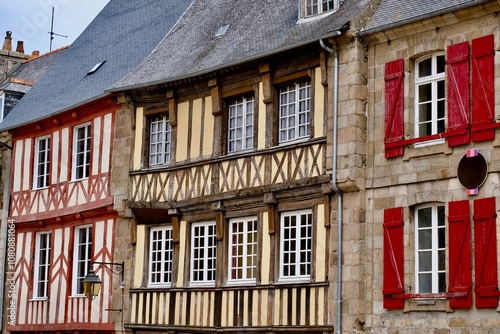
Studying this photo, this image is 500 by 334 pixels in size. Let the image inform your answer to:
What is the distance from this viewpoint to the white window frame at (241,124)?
729 inches

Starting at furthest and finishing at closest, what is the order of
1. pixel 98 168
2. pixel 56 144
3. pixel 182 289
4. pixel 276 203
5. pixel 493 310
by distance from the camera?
pixel 56 144
pixel 98 168
pixel 182 289
pixel 276 203
pixel 493 310

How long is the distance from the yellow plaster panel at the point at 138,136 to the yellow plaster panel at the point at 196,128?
142 cm

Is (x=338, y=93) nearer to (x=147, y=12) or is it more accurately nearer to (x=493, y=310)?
(x=493, y=310)

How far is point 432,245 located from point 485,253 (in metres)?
0.97

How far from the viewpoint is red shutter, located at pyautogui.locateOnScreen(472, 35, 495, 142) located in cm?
1464

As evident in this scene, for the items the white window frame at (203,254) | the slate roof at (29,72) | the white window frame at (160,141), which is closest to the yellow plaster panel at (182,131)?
the white window frame at (160,141)

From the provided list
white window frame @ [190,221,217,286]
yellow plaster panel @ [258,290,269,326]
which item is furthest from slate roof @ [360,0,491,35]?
white window frame @ [190,221,217,286]

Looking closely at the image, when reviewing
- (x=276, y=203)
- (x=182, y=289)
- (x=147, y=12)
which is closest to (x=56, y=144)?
(x=147, y=12)

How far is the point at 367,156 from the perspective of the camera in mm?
16203

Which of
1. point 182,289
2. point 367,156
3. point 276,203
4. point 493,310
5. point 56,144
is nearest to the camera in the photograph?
point 493,310

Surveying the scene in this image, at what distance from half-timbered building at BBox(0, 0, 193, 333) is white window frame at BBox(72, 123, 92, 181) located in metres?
0.02

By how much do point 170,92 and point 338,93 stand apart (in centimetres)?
425

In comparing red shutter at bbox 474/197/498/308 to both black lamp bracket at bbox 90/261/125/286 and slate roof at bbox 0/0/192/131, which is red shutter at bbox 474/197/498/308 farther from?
→ slate roof at bbox 0/0/192/131

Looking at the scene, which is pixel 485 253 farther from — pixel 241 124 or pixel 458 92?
pixel 241 124
